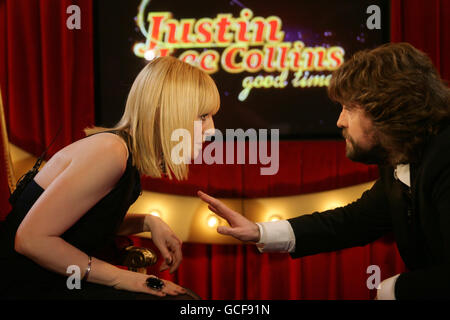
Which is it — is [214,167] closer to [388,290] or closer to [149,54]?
[149,54]

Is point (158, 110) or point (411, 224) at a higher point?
point (158, 110)

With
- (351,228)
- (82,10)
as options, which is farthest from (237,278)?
(82,10)

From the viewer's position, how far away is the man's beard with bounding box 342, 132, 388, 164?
157 cm

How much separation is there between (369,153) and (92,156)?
3.47 feet

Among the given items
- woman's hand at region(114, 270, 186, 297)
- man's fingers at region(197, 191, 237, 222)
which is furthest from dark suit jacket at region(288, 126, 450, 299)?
woman's hand at region(114, 270, 186, 297)

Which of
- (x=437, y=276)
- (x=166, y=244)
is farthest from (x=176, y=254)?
(x=437, y=276)

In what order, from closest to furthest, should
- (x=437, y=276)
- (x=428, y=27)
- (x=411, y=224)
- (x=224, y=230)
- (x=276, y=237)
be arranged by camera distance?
(x=437, y=276) < (x=411, y=224) < (x=224, y=230) < (x=276, y=237) < (x=428, y=27)

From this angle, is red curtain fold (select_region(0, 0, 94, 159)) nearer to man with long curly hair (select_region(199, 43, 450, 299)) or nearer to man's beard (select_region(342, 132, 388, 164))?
man with long curly hair (select_region(199, 43, 450, 299))

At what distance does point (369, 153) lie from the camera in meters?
1.59

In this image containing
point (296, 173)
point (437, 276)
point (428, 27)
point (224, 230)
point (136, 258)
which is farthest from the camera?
point (296, 173)

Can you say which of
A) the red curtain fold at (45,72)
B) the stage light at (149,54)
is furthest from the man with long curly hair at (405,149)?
the red curtain fold at (45,72)

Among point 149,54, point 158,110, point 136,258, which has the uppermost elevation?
point 149,54

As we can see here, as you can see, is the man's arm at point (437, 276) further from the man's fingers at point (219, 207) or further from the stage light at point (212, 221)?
the stage light at point (212, 221)
